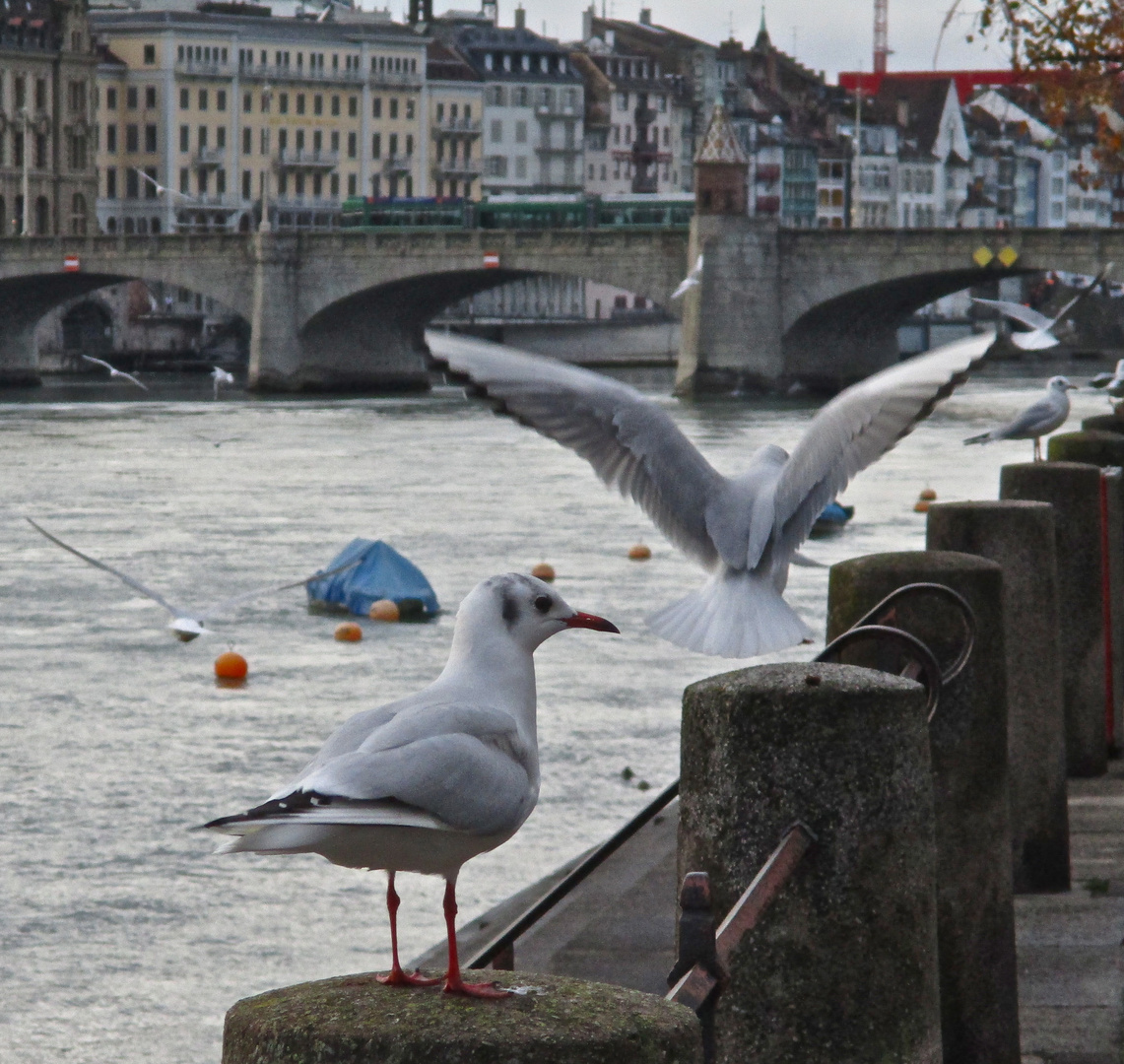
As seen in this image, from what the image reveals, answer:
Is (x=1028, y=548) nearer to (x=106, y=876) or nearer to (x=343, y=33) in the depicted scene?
(x=106, y=876)

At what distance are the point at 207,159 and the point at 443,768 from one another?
74.9 m

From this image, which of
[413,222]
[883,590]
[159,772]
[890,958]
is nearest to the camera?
[890,958]

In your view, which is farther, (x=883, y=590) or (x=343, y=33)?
(x=343, y=33)

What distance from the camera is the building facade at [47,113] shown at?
69.1 m

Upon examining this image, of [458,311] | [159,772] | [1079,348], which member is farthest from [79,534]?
[458,311]

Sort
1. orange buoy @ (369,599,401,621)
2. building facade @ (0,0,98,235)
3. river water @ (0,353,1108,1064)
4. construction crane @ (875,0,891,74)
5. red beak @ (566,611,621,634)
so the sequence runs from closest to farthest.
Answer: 1. red beak @ (566,611,621,634)
2. river water @ (0,353,1108,1064)
3. orange buoy @ (369,599,401,621)
4. building facade @ (0,0,98,235)
5. construction crane @ (875,0,891,74)

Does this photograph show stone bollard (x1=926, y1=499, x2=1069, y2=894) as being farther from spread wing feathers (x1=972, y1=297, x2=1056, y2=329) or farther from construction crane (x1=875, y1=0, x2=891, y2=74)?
construction crane (x1=875, y1=0, x2=891, y2=74)

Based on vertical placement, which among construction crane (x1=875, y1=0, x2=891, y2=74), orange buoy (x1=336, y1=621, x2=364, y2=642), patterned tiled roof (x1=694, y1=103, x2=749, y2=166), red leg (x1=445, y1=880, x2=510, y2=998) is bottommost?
orange buoy (x1=336, y1=621, x2=364, y2=642)

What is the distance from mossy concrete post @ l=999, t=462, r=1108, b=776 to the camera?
582 centimetres

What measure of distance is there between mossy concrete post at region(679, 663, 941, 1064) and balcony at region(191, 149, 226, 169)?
74.5 m

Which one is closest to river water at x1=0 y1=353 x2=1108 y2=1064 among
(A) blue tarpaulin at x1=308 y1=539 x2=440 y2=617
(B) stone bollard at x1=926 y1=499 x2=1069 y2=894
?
(A) blue tarpaulin at x1=308 y1=539 x2=440 y2=617

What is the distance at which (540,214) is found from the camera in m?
51.6

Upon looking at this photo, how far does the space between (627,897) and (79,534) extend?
13211 millimetres

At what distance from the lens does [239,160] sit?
76.3 meters
